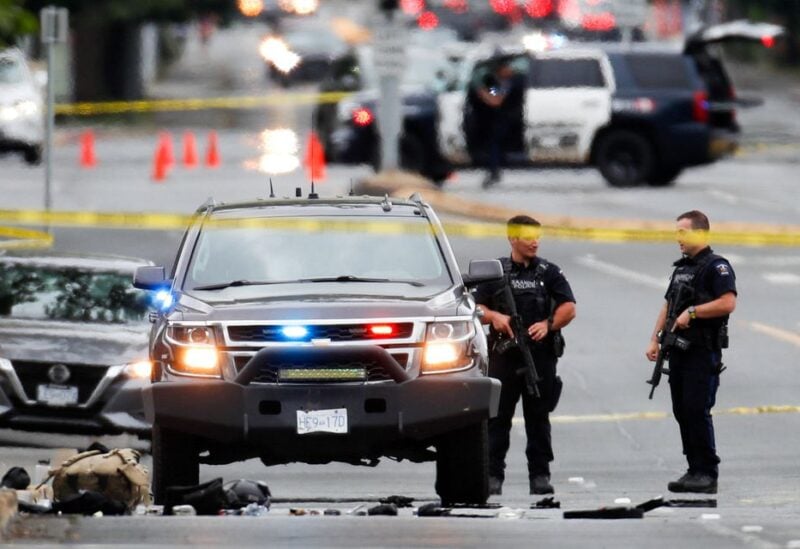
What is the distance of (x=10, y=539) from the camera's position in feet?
34.1

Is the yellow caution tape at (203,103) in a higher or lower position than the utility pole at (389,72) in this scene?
lower

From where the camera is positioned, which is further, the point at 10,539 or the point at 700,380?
the point at 700,380

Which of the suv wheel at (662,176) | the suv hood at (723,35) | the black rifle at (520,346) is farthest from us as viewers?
the suv hood at (723,35)

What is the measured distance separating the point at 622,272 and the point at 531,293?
11730 millimetres

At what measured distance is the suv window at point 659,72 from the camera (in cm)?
3384

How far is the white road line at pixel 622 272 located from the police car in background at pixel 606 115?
578cm

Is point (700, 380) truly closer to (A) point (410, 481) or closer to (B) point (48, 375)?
(A) point (410, 481)

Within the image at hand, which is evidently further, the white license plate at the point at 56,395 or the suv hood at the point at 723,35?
the suv hood at the point at 723,35

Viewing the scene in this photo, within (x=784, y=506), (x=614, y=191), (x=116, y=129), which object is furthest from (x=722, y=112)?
(x=784, y=506)

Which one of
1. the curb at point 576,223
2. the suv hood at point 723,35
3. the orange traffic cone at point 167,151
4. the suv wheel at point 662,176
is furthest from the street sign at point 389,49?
the orange traffic cone at point 167,151

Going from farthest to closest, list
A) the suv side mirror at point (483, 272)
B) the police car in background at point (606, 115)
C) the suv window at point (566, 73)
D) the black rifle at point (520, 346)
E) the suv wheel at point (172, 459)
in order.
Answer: the suv window at point (566, 73)
the police car in background at point (606, 115)
the black rifle at point (520, 346)
the suv side mirror at point (483, 272)
the suv wheel at point (172, 459)

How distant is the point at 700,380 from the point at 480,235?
46.0 feet

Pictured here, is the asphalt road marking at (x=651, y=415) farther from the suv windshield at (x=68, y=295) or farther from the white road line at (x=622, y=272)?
the white road line at (x=622, y=272)

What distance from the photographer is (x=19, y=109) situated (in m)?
34.9
